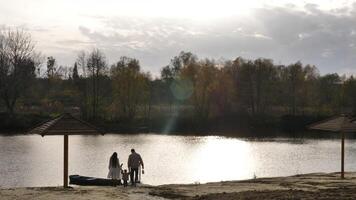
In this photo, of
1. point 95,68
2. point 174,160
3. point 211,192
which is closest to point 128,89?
point 95,68

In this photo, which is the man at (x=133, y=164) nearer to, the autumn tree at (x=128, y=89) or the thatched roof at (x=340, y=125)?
the thatched roof at (x=340, y=125)

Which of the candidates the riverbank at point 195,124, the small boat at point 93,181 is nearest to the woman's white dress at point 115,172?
the small boat at point 93,181

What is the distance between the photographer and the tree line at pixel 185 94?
271 feet

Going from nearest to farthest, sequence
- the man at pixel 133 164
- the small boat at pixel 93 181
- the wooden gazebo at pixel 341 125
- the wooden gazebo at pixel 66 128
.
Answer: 1. the wooden gazebo at pixel 66 128
2. the wooden gazebo at pixel 341 125
3. the man at pixel 133 164
4. the small boat at pixel 93 181

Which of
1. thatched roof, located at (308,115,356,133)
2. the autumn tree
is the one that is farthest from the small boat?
the autumn tree

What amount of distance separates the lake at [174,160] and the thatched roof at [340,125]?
9.03 meters

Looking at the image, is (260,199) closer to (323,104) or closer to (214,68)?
(214,68)

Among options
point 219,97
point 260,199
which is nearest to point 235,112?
point 219,97

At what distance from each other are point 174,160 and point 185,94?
52.8 m

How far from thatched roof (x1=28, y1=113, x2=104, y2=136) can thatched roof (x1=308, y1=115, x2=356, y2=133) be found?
1103 cm

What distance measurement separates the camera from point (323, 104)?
98250mm

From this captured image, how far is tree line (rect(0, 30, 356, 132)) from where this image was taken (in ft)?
271

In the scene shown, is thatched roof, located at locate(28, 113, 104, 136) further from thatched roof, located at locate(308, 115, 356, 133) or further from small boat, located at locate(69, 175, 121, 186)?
thatched roof, located at locate(308, 115, 356, 133)

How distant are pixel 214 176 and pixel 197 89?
2227 inches
